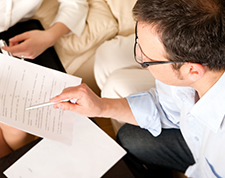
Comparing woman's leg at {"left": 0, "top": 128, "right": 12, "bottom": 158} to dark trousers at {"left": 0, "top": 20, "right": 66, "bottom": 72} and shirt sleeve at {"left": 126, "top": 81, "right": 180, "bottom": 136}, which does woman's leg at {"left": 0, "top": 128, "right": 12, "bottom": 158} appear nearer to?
dark trousers at {"left": 0, "top": 20, "right": 66, "bottom": 72}

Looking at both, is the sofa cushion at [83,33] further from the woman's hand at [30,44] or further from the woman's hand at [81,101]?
the woman's hand at [81,101]

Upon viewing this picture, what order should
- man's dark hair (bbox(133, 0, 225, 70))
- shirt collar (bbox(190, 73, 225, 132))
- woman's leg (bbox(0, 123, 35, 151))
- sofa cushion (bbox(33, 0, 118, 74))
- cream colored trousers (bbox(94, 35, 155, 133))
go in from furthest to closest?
sofa cushion (bbox(33, 0, 118, 74)) → cream colored trousers (bbox(94, 35, 155, 133)) → woman's leg (bbox(0, 123, 35, 151)) → shirt collar (bbox(190, 73, 225, 132)) → man's dark hair (bbox(133, 0, 225, 70))

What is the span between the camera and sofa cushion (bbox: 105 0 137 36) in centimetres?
141

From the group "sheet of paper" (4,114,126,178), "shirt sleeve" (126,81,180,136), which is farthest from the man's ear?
"sheet of paper" (4,114,126,178)

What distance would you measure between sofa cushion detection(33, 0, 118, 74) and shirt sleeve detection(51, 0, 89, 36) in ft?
0.18

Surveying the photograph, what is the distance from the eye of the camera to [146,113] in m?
0.94

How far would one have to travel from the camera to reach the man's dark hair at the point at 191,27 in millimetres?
594

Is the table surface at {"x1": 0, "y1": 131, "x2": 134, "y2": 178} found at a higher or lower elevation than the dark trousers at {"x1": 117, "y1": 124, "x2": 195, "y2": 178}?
higher

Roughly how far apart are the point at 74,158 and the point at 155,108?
1.14 ft

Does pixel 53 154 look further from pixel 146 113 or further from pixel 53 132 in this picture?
pixel 146 113

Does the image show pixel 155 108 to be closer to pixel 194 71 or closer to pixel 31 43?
pixel 194 71

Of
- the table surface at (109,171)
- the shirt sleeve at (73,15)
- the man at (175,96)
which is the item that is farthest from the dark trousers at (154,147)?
the shirt sleeve at (73,15)

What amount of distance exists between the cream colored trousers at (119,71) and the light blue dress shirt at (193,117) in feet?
0.56

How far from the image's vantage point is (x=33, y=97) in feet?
2.65
